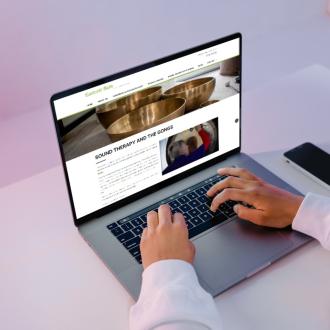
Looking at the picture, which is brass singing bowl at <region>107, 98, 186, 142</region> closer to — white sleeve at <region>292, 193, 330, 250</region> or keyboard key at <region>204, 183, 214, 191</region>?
keyboard key at <region>204, 183, 214, 191</region>

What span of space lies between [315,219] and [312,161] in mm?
229

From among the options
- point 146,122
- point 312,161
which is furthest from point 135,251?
point 312,161

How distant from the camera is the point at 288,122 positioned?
1329mm

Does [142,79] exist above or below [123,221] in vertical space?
above

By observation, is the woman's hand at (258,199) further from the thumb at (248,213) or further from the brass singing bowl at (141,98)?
the brass singing bowl at (141,98)

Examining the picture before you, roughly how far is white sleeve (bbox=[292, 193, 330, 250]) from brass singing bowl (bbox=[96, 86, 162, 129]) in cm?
32

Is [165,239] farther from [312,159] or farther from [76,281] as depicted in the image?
[312,159]

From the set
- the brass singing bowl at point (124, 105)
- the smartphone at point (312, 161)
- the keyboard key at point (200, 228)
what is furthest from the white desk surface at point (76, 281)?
the brass singing bowl at point (124, 105)

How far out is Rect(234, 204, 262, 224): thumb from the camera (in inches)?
39.3

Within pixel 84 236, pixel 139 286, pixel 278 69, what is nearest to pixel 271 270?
pixel 139 286

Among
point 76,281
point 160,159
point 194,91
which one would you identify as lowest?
point 76,281

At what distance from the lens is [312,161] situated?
46.1 inches

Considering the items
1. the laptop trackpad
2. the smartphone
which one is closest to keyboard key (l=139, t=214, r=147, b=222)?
the laptop trackpad

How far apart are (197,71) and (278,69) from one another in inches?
41.8
